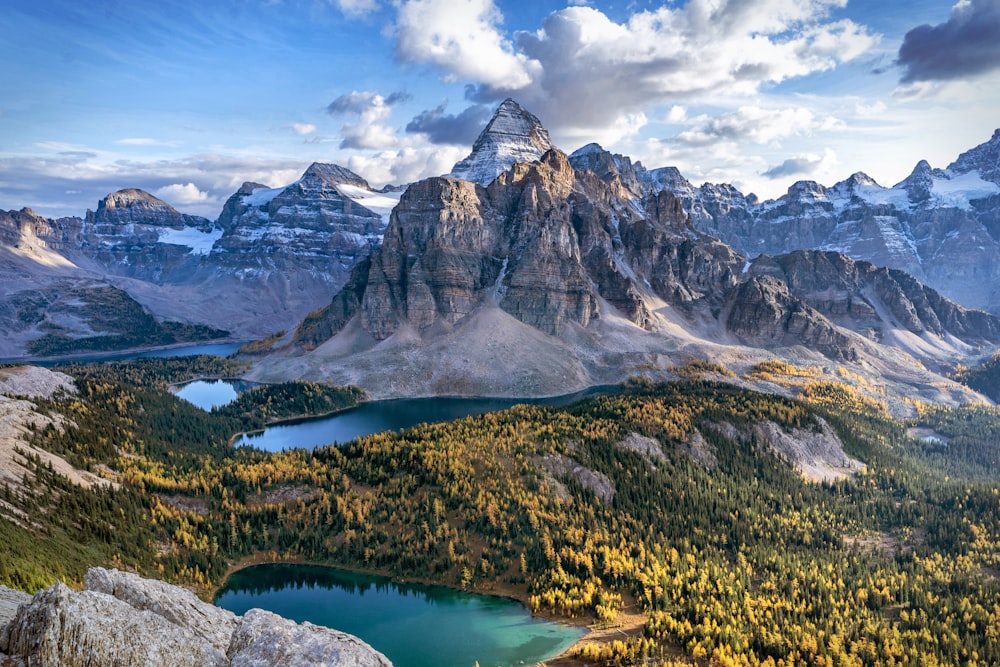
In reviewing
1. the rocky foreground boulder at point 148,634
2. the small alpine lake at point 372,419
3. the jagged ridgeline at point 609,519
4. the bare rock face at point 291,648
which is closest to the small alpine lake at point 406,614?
the jagged ridgeline at point 609,519

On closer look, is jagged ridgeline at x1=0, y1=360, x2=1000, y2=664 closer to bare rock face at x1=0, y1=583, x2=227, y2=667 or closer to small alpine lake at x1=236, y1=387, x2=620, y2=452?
small alpine lake at x1=236, y1=387, x2=620, y2=452

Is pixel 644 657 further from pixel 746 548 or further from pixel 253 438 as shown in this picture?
pixel 253 438

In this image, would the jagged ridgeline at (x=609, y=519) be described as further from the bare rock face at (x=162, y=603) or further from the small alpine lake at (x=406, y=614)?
Result: the bare rock face at (x=162, y=603)

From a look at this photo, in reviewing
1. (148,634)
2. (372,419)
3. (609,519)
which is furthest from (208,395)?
(148,634)

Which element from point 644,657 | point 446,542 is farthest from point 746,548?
point 446,542

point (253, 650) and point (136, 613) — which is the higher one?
point (136, 613)

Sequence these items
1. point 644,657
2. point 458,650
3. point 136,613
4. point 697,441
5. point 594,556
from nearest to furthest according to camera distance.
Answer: point 136,613
point 644,657
point 458,650
point 594,556
point 697,441
